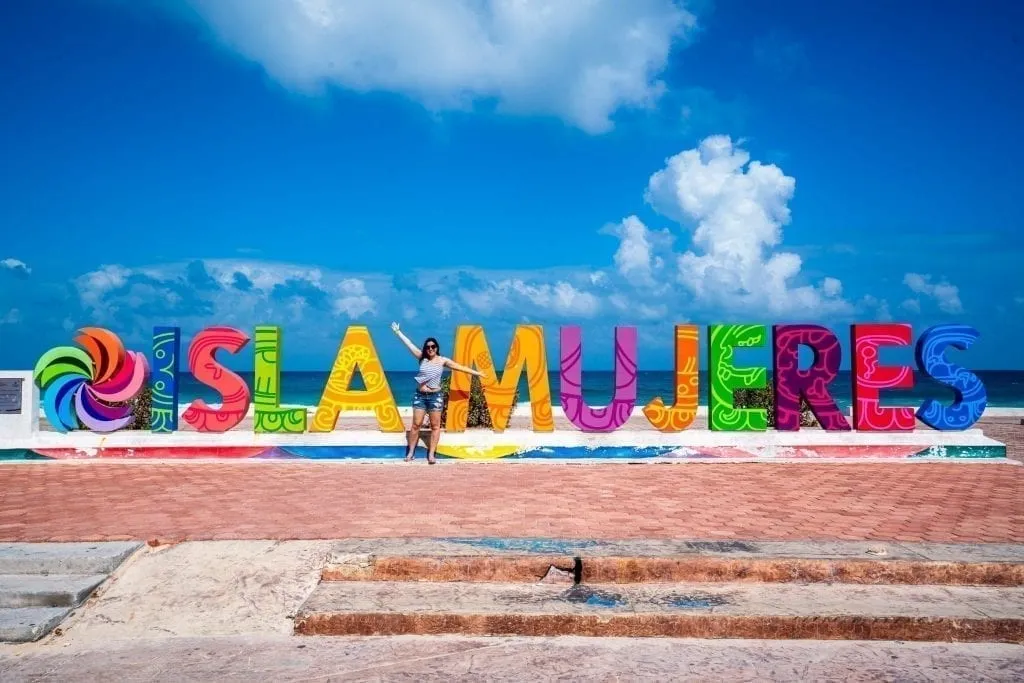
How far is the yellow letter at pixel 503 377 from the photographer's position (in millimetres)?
11992

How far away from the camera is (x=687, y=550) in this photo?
6.00 metres

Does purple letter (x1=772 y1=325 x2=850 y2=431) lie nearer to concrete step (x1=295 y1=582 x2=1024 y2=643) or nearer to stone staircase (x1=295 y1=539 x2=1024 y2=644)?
stone staircase (x1=295 y1=539 x2=1024 y2=644)

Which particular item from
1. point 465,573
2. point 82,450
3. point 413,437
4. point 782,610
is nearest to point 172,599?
point 465,573

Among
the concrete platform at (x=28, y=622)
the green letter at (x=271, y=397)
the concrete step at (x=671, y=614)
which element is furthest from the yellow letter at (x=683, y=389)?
the concrete platform at (x=28, y=622)

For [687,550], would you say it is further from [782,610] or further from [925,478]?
[925,478]

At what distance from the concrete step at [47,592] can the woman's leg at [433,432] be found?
6038 mm

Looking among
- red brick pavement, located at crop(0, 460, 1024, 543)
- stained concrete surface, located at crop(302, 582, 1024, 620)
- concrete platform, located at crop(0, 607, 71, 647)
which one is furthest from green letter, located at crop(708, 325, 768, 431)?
concrete platform, located at crop(0, 607, 71, 647)

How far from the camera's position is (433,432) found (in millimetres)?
11539

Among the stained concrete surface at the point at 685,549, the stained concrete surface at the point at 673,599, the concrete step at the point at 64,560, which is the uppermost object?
the stained concrete surface at the point at 685,549

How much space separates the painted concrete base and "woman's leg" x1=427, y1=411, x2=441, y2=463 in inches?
13.0

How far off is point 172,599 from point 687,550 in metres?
3.89

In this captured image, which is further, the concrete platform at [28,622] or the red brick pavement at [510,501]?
the red brick pavement at [510,501]

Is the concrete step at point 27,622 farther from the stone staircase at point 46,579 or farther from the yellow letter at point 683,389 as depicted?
the yellow letter at point 683,389

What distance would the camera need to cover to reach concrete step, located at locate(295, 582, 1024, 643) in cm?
501
